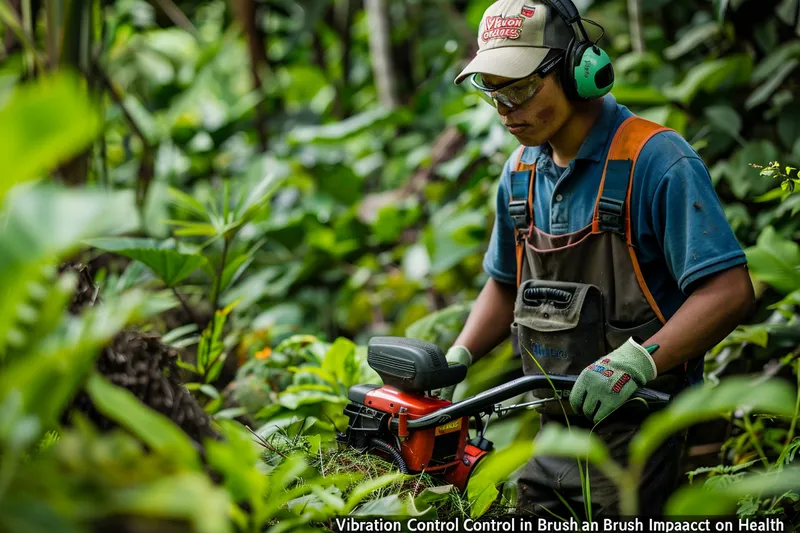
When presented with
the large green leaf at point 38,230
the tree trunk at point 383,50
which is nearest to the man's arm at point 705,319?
the large green leaf at point 38,230

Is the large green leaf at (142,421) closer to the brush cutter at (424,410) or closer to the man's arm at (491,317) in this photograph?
the brush cutter at (424,410)

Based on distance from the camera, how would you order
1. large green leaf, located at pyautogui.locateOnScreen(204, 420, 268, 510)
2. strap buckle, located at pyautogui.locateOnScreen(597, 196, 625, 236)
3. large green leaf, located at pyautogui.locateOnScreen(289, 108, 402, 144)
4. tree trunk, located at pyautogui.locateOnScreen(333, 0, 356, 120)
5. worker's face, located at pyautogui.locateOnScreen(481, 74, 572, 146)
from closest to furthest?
large green leaf, located at pyautogui.locateOnScreen(204, 420, 268, 510)
strap buckle, located at pyautogui.locateOnScreen(597, 196, 625, 236)
worker's face, located at pyautogui.locateOnScreen(481, 74, 572, 146)
large green leaf, located at pyautogui.locateOnScreen(289, 108, 402, 144)
tree trunk, located at pyautogui.locateOnScreen(333, 0, 356, 120)

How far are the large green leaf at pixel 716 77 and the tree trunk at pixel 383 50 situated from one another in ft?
8.40

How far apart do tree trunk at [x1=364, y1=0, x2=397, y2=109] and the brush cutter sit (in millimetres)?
4140

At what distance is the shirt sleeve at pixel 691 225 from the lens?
179cm

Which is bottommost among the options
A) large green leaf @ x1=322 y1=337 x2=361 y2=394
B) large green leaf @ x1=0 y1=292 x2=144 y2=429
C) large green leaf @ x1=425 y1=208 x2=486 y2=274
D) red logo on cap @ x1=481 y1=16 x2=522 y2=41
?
large green leaf @ x1=425 y1=208 x2=486 y2=274

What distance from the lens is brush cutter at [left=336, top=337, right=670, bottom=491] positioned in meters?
1.73

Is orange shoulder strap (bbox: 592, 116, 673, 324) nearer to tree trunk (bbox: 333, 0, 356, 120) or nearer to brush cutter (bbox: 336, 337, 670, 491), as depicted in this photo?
brush cutter (bbox: 336, 337, 670, 491)

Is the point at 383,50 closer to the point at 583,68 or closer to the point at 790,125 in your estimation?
the point at 790,125

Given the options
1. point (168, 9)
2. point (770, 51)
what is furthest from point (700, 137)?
point (168, 9)

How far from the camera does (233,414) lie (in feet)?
8.05

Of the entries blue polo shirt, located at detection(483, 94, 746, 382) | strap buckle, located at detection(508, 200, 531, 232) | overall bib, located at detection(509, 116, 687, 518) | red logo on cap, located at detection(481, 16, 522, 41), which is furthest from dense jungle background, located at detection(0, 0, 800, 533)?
red logo on cap, located at detection(481, 16, 522, 41)

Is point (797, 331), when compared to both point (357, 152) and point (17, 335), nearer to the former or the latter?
point (17, 335)

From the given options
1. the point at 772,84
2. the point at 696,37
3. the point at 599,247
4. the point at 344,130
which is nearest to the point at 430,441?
the point at 599,247
